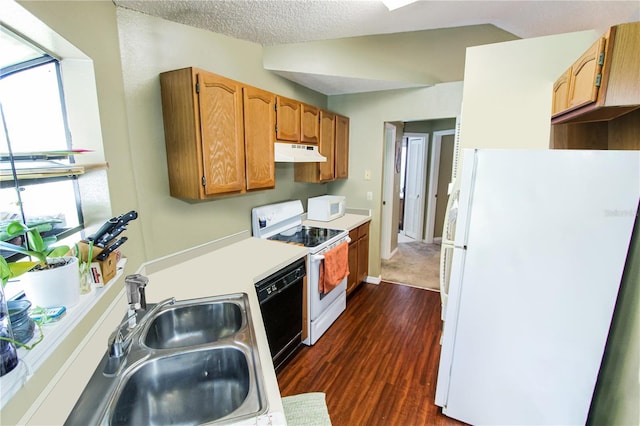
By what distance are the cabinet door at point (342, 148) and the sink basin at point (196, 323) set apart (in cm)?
228

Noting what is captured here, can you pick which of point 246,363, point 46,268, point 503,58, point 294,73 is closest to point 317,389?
point 246,363

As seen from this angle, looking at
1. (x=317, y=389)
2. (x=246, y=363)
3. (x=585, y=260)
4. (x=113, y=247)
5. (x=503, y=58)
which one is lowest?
(x=317, y=389)

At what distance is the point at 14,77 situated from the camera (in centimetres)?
102

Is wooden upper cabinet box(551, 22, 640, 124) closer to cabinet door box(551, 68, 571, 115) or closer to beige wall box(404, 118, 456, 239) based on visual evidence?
cabinet door box(551, 68, 571, 115)

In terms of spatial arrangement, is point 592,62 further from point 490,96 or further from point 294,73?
point 294,73

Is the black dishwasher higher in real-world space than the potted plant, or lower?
lower

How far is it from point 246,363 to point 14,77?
4.38 ft

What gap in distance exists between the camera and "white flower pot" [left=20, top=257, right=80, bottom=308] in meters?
0.86

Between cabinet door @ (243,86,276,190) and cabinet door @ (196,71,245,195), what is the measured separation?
7 centimetres

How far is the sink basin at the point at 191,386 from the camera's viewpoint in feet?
3.22

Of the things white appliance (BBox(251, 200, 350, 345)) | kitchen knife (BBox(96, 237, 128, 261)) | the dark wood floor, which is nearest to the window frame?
kitchen knife (BBox(96, 237, 128, 261))

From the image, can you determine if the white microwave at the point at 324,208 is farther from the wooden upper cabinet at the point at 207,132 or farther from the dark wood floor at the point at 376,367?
the wooden upper cabinet at the point at 207,132

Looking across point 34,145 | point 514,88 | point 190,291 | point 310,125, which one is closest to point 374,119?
point 310,125

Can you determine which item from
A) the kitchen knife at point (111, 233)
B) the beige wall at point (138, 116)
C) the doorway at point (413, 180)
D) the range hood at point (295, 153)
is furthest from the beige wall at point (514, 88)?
the doorway at point (413, 180)
